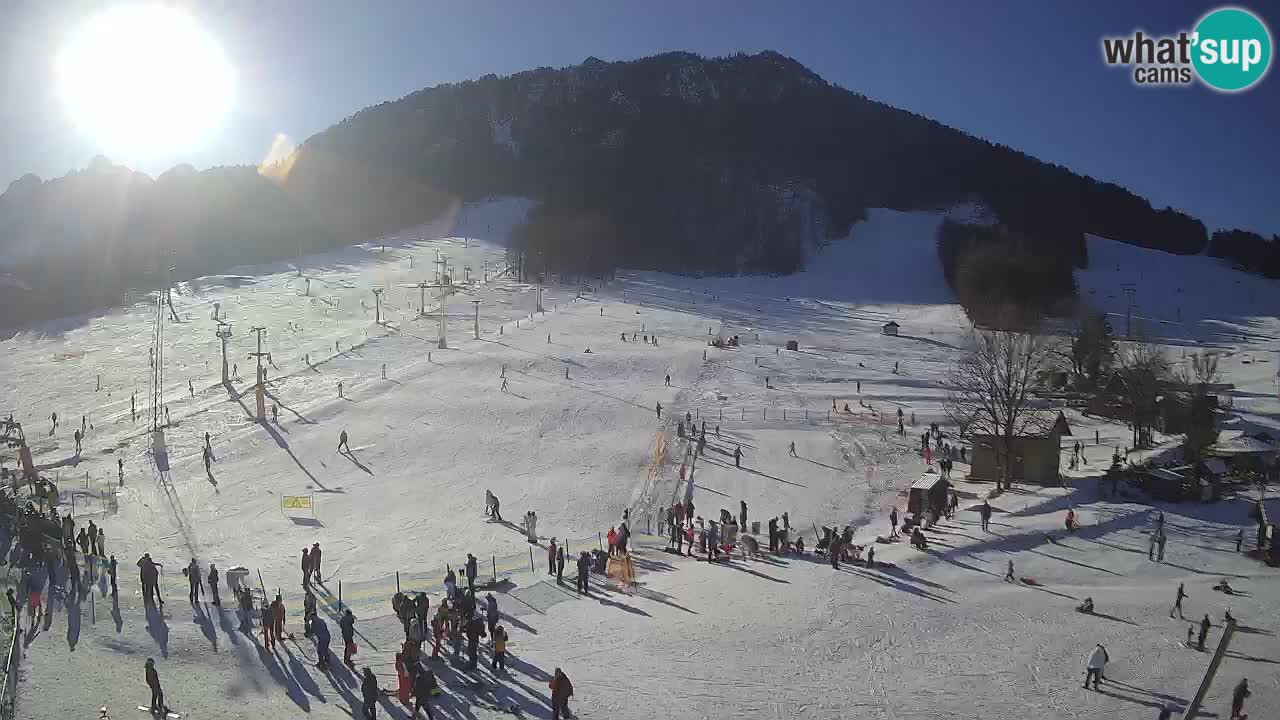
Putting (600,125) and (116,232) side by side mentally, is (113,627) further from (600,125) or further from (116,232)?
(600,125)

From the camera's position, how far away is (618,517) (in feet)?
70.3

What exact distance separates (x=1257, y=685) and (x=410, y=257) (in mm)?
86694

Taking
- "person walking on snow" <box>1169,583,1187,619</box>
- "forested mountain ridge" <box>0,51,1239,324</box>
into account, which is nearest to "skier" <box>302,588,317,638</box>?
"person walking on snow" <box>1169,583,1187,619</box>

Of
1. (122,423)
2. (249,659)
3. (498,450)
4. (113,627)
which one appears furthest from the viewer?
(122,423)

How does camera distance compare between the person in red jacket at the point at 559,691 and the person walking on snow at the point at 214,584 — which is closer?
the person in red jacket at the point at 559,691

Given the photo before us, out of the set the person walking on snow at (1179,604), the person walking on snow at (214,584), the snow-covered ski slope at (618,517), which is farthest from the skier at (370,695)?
the person walking on snow at (1179,604)

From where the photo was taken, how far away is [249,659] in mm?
12156

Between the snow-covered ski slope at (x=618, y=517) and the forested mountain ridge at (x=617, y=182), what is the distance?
46367 mm

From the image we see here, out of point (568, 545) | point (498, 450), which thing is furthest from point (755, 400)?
point (568, 545)

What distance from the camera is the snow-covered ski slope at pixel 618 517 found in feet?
38.1

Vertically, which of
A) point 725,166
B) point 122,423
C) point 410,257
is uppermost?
point 725,166

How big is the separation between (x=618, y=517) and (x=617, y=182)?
105 meters

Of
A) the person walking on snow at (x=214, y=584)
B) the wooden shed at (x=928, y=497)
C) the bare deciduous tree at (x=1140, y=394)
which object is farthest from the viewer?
the bare deciduous tree at (x=1140, y=394)

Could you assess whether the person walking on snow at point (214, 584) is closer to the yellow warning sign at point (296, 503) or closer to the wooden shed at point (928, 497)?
the yellow warning sign at point (296, 503)
